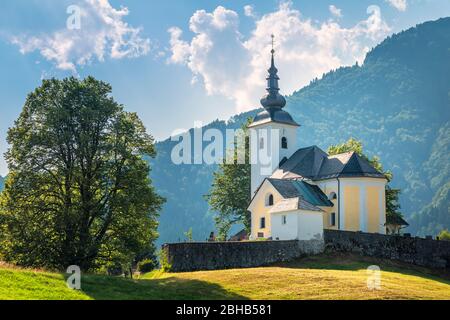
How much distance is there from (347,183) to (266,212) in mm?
6838

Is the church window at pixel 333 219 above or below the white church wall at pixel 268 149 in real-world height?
below

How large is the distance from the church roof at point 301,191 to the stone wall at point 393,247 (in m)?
6.96

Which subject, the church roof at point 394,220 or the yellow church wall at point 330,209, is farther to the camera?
the church roof at point 394,220

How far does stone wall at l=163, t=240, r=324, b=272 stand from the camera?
105ft

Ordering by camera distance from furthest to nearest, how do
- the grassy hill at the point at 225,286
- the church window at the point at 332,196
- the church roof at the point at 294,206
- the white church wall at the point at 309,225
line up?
the church window at the point at 332,196 < the church roof at the point at 294,206 < the white church wall at the point at 309,225 < the grassy hill at the point at 225,286

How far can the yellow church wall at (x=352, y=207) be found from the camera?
48.3 metres

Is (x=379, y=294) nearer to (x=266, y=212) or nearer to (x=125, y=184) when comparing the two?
(x=125, y=184)

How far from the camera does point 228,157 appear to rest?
64.9 metres

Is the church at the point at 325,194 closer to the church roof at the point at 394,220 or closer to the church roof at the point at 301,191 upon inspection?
the church roof at the point at 301,191

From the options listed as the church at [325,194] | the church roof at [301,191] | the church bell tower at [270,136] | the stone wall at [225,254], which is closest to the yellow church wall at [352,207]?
the church at [325,194]

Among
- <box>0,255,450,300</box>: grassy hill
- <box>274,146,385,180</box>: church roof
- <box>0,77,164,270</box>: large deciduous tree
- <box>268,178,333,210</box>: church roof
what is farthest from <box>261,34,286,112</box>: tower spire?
<box>0,255,450,300</box>: grassy hill

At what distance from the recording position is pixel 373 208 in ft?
160

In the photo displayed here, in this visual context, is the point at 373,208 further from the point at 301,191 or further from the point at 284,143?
the point at 284,143

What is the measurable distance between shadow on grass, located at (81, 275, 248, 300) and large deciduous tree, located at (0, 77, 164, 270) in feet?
29.8
